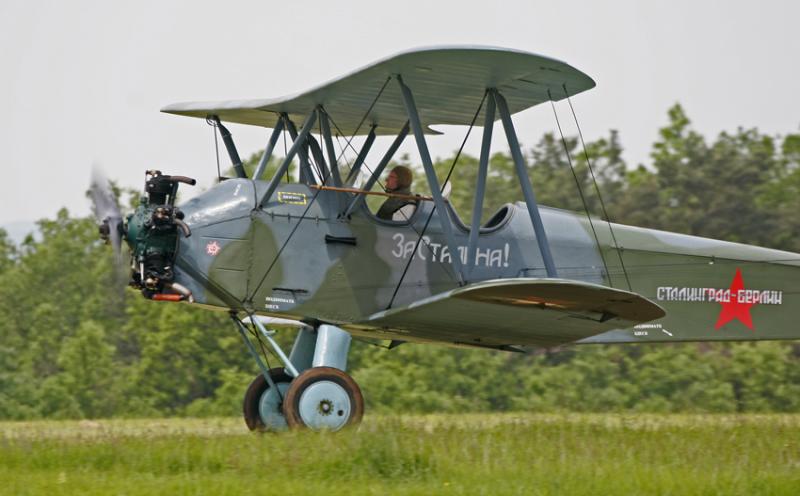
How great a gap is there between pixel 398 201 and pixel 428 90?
43.8 inches

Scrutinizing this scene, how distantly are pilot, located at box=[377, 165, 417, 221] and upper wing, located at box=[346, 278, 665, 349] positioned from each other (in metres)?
1.08

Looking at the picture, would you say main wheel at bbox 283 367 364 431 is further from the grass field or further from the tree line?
the tree line

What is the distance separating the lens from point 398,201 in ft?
36.0

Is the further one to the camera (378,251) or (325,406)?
(378,251)

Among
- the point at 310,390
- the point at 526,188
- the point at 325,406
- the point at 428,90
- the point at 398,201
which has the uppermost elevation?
the point at 428,90

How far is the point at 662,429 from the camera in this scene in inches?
408

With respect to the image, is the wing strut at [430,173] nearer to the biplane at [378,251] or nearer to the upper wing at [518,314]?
the biplane at [378,251]

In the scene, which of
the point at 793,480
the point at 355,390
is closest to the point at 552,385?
the point at 355,390

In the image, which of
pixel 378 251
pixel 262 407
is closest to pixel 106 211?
pixel 262 407

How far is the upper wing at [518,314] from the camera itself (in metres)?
9.17

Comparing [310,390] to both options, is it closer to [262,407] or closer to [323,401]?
[323,401]

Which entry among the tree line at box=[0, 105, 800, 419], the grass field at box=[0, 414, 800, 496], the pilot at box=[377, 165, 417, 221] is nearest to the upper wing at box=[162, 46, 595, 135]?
the pilot at box=[377, 165, 417, 221]

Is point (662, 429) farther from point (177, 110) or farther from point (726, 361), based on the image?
point (726, 361)

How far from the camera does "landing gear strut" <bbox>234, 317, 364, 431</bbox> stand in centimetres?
957
